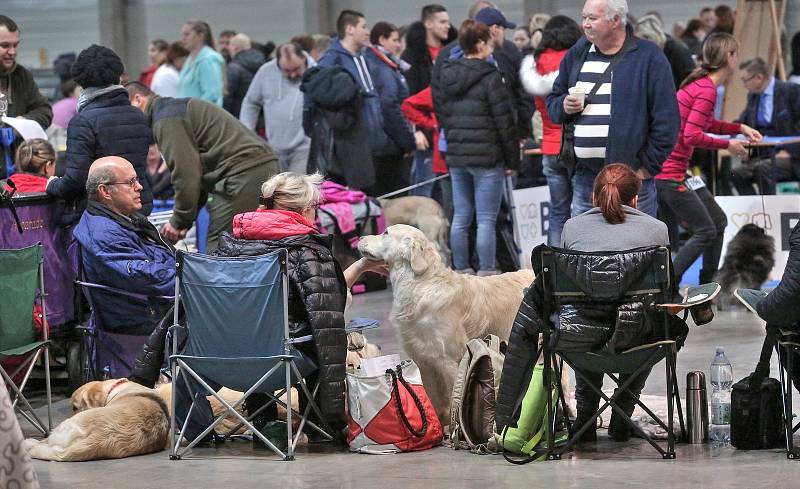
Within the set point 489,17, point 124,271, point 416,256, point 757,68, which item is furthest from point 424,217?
point 416,256

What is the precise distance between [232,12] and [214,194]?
13.4 metres

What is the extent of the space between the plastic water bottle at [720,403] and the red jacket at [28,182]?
150 inches

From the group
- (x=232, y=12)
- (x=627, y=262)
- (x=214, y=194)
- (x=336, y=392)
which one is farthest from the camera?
(x=232, y=12)

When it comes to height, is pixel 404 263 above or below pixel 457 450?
above

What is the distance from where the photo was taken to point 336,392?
5629 millimetres

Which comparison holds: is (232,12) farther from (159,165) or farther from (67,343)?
(67,343)

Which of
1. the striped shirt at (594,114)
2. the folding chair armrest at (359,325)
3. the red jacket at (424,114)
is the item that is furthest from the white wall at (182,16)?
the folding chair armrest at (359,325)

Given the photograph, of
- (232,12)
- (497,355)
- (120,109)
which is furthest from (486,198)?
(232,12)

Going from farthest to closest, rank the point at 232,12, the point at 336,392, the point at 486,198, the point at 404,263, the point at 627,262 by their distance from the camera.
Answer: the point at 232,12
the point at 486,198
the point at 404,263
the point at 336,392
the point at 627,262

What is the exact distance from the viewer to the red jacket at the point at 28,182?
7.49 meters

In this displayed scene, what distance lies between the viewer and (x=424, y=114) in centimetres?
1104

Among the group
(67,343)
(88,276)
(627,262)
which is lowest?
(67,343)

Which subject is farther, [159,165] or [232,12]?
[232,12]

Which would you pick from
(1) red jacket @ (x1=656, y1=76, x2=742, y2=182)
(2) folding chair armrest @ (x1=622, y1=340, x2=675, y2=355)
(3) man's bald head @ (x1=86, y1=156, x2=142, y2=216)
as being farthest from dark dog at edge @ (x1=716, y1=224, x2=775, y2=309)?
(3) man's bald head @ (x1=86, y1=156, x2=142, y2=216)
